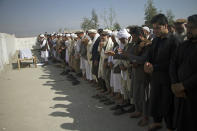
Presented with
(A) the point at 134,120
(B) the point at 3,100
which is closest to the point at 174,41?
(A) the point at 134,120

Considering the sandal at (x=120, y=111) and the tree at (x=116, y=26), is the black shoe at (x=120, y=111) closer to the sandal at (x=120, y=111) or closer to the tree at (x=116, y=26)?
the sandal at (x=120, y=111)

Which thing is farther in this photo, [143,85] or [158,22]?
[143,85]

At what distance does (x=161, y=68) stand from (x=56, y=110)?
3.03 m

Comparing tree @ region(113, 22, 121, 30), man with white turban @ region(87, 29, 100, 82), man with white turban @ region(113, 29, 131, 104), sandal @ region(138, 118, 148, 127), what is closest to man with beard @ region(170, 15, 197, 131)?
sandal @ region(138, 118, 148, 127)

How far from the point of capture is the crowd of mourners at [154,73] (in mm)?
2568

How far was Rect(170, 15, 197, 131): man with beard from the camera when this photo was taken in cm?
249

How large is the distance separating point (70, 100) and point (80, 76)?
3.17 m

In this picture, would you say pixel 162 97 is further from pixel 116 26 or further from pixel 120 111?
pixel 116 26

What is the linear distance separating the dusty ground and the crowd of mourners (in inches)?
13.4

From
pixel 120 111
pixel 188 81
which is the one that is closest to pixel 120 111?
pixel 120 111

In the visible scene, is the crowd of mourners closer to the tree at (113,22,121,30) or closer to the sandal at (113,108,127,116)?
the sandal at (113,108,127,116)

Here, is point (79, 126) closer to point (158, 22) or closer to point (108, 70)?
point (108, 70)

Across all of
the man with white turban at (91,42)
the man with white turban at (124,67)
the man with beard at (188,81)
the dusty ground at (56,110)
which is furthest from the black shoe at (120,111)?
the man with white turban at (91,42)

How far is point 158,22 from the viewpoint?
318cm
